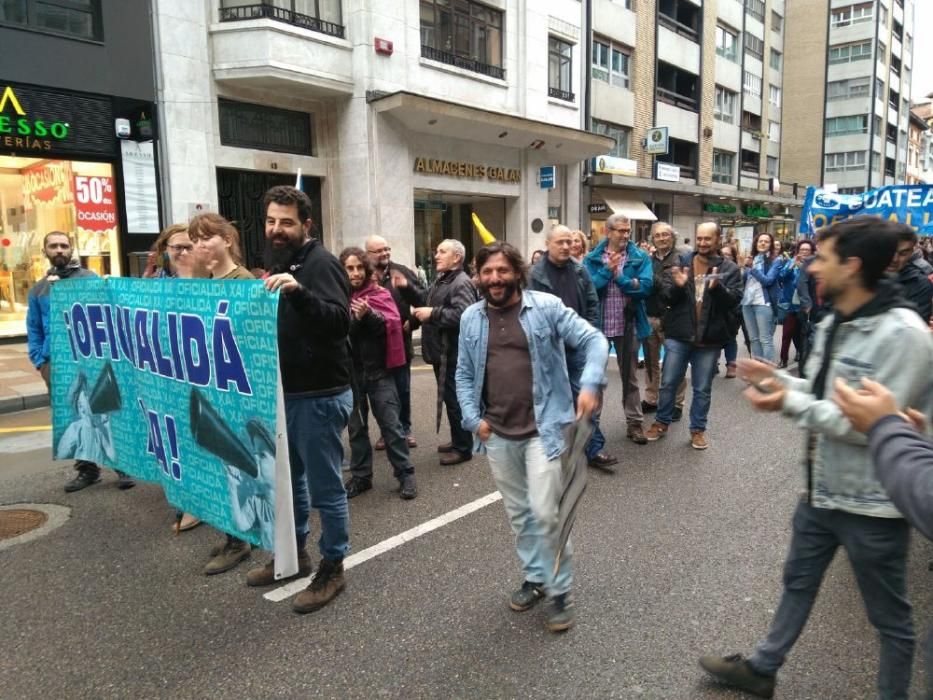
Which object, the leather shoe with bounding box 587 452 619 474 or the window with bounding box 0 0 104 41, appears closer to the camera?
the leather shoe with bounding box 587 452 619 474

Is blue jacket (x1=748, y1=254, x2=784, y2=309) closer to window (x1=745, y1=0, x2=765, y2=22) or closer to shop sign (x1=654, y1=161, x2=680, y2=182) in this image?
shop sign (x1=654, y1=161, x2=680, y2=182)

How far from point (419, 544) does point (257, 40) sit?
12840 millimetres

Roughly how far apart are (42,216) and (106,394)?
10.3m

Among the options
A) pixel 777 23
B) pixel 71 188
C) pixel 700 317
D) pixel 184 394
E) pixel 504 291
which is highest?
pixel 777 23

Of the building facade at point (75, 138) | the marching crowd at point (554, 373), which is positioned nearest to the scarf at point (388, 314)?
the marching crowd at point (554, 373)

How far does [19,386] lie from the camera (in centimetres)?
897

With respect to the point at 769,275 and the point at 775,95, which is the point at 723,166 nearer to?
the point at 775,95

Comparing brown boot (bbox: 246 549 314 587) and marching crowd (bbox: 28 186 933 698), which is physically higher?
marching crowd (bbox: 28 186 933 698)

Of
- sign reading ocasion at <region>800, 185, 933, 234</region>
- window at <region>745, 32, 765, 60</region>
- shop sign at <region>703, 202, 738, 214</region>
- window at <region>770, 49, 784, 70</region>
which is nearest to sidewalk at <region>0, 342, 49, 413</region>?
sign reading ocasion at <region>800, 185, 933, 234</region>

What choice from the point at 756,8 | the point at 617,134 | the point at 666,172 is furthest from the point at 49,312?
the point at 756,8

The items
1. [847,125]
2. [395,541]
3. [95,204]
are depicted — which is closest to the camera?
[395,541]

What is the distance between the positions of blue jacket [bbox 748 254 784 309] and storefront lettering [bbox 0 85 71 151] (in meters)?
11.8

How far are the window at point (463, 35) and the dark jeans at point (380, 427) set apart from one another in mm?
14219

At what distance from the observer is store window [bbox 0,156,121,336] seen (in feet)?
40.2
